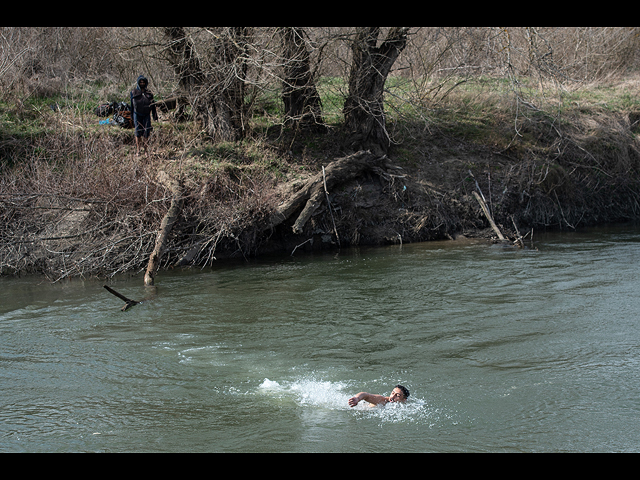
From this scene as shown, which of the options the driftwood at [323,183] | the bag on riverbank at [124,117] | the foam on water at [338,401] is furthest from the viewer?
the bag on riverbank at [124,117]

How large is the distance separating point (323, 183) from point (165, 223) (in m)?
4.44

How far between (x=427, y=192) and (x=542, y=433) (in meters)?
11.5

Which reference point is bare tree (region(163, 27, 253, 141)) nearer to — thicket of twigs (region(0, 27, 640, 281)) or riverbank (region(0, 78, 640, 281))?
thicket of twigs (region(0, 27, 640, 281))

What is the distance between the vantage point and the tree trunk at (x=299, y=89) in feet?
52.9

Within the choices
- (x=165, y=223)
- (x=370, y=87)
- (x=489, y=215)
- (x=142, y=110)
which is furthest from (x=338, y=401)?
(x=370, y=87)

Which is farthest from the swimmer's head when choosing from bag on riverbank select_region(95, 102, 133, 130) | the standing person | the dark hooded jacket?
bag on riverbank select_region(95, 102, 133, 130)

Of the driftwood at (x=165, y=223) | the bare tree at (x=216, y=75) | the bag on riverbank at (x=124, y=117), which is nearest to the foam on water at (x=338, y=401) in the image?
the driftwood at (x=165, y=223)

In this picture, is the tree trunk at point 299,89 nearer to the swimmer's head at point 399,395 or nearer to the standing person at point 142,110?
the standing person at point 142,110

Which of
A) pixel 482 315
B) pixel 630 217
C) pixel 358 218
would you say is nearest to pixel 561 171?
pixel 630 217

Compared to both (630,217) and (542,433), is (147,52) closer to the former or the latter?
(630,217)

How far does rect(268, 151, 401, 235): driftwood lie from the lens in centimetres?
1549

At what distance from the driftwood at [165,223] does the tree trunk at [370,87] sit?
5756 millimetres

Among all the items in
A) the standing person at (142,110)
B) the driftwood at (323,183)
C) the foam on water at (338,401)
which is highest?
the standing person at (142,110)

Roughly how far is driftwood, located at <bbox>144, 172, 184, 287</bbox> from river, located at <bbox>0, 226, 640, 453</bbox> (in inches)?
18.6
